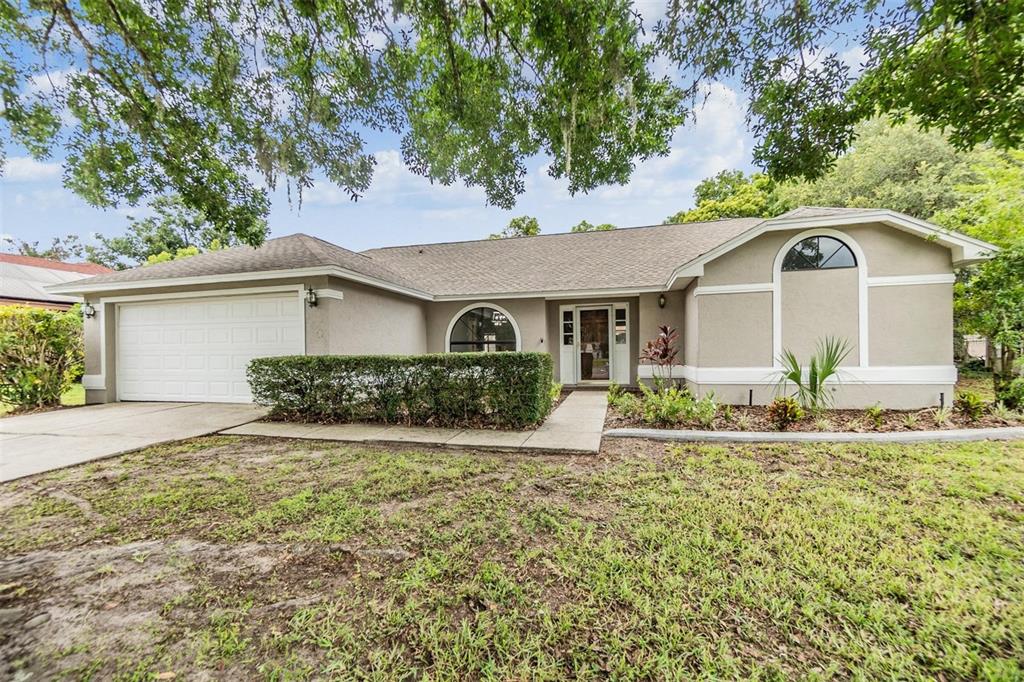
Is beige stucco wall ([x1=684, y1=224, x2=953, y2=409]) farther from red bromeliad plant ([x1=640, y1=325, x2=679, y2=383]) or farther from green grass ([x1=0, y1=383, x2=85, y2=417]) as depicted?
green grass ([x1=0, y1=383, x2=85, y2=417])

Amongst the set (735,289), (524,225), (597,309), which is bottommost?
(597,309)

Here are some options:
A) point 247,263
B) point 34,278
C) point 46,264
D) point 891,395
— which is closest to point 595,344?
point 891,395

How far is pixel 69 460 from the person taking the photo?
4.81 m

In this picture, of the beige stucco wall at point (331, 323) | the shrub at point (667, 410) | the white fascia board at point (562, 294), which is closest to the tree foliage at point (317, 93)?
the beige stucco wall at point (331, 323)

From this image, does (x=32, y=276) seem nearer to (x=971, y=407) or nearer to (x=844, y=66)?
(x=844, y=66)

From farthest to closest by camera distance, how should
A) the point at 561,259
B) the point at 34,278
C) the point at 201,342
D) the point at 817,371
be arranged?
the point at 34,278, the point at 561,259, the point at 201,342, the point at 817,371

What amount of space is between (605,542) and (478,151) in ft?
13.8

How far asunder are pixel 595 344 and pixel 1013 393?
7.69 meters

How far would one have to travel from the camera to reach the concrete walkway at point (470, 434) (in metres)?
5.38

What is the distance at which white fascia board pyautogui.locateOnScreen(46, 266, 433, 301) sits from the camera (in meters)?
7.73

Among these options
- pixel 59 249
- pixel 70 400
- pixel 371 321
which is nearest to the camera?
pixel 371 321

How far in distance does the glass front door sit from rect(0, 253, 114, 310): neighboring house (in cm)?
1752

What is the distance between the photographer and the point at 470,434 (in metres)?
5.95

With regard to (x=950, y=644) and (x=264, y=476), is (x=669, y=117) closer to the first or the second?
(x=950, y=644)
